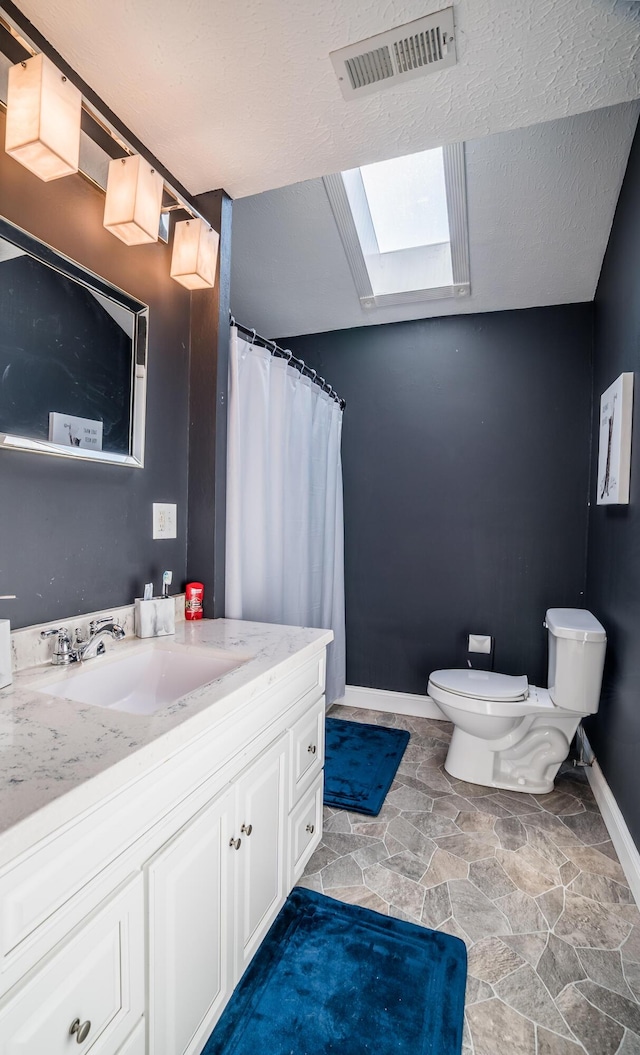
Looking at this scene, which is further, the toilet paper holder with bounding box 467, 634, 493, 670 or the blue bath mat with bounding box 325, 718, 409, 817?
the toilet paper holder with bounding box 467, 634, 493, 670

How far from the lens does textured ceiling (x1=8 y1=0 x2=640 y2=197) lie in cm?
112

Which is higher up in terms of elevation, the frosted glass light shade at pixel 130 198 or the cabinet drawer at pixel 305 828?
the frosted glass light shade at pixel 130 198

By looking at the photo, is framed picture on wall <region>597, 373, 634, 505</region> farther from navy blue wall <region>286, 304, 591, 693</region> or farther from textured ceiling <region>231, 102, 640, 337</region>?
textured ceiling <region>231, 102, 640, 337</region>

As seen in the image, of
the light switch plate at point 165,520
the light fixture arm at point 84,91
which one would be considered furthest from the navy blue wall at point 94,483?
the light fixture arm at point 84,91

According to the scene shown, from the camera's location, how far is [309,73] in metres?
1.27

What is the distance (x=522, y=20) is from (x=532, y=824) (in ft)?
7.94

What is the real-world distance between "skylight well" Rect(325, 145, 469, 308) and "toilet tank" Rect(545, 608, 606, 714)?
5.66 feet

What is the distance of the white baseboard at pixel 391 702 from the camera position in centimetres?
283

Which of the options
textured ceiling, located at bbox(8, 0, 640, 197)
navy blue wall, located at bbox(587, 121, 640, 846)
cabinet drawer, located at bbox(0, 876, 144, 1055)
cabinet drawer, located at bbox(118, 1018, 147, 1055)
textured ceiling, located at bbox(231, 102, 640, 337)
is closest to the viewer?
cabinet drawer, located at bbox(0, 876, 144, 1055)

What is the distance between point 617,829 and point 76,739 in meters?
1.83

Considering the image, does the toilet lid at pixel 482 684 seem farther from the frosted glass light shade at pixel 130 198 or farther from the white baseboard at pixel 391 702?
the frosted glass light shade at pixel 130 198

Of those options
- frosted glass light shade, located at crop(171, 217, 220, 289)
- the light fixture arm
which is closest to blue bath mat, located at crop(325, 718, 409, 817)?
frosted glass light shade, located at crop(171, 217, 220, 289)

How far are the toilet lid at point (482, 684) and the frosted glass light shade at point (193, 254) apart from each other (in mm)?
1830

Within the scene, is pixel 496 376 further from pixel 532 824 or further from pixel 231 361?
pixel 532 824
